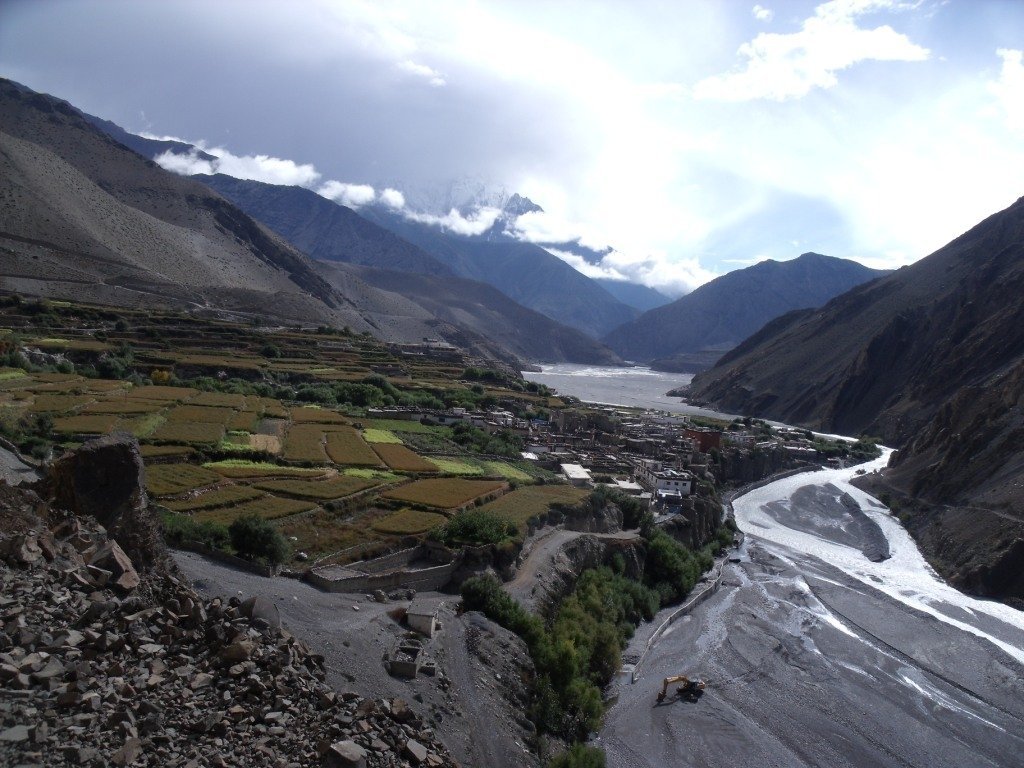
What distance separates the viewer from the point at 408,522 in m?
25.7

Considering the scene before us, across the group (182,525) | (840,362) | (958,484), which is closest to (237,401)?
(182,525)

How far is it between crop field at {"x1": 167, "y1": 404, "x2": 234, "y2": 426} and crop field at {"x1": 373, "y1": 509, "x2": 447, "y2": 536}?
1374 cm

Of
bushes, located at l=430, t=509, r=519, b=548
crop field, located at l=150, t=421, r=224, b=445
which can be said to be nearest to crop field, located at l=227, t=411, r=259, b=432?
crop field, located at l=150, t=421, r=224, b=445

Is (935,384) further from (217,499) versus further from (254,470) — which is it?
(217,499)

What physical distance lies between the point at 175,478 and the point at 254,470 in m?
3.80

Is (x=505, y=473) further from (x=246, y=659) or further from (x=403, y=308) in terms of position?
(x=403, y=308)

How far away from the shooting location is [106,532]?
38.9 feet

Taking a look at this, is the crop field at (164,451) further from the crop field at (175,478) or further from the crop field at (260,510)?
the crop field at (260,510)

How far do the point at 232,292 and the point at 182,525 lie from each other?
91.5 meters

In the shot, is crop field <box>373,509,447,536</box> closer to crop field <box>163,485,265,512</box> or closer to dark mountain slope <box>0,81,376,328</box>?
crop field <box>163,485,265,512</box>

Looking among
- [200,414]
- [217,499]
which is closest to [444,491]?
[217,499]

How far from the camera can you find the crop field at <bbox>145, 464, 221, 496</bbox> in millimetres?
24248

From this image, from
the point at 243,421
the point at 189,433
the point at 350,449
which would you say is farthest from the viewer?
the point at 243,421

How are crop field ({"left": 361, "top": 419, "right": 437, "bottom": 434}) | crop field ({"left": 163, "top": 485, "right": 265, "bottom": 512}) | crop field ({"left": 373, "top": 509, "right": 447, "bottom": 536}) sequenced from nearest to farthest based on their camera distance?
crop field ({"left": 163, "top": 485, "right": 265, "bottom": 512})
crop field ({"left": 373, "top": 509, "right": 447, "bottom": 536})
crop field ({"left": 361, "top": 419, "right": 437, "bottom": 434})
